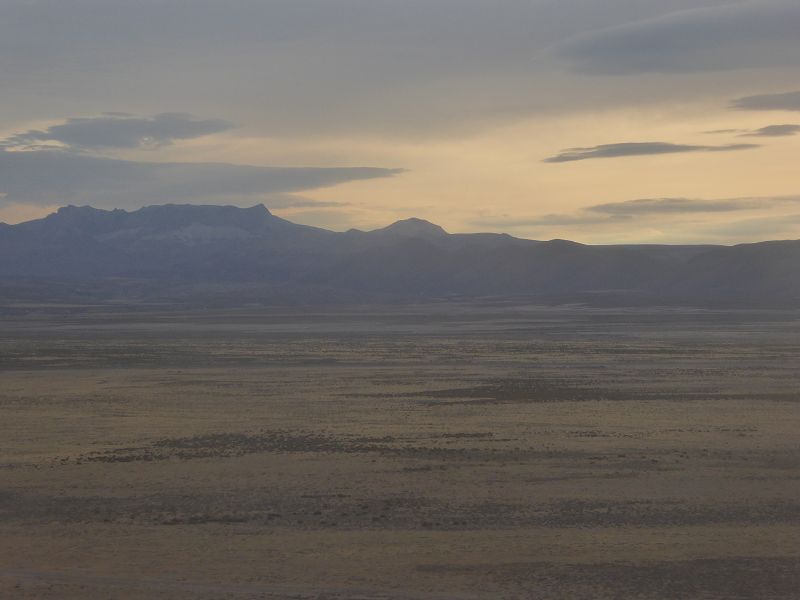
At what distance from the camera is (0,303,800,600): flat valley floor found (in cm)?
1502

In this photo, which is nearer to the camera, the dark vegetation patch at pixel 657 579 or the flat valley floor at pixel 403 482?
the dark vegetation patch at pixel 657 579

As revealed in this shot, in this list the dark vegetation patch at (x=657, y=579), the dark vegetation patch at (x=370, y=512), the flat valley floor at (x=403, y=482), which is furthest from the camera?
the dark vegetation patch at (x=370, y=512)

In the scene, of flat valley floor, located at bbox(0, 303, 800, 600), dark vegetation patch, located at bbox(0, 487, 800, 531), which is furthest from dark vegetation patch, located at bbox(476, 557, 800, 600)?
dark vegetation patch, located at bbox(0, 487, 800, 531)

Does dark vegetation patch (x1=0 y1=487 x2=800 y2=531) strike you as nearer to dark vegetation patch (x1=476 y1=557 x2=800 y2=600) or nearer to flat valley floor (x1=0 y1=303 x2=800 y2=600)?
flat valley floor (x1=0 y1=303 x2=800 y2=600)

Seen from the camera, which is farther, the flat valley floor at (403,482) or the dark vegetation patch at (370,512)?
the dark vegetation patch at (370,512)

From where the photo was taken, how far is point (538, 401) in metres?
34.0

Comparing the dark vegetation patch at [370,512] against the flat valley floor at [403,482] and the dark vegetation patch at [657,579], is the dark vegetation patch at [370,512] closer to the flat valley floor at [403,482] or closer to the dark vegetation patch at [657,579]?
the flat valley floor at [403,482]

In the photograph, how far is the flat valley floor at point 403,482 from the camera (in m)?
15.0

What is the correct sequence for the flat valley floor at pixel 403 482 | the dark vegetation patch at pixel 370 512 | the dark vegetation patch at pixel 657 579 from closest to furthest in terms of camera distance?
the dark vegetation patch at pixel 657 579, the flat valley floor at pixel 403 482, the dark vegetation patch at pixel 370 512

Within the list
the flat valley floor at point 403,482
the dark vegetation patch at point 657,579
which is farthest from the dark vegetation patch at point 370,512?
the dark vegetation patch at point 657,579

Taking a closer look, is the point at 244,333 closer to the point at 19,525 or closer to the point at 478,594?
the point at 19,525

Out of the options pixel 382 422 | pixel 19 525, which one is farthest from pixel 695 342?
pixel 19 525

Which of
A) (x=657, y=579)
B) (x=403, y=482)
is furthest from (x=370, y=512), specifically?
(x=657, y=579)

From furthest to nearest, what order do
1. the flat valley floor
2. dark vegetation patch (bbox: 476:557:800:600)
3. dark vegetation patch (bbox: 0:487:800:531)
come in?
dark vegetation patch (bbox: 0:487:800:531) < the flat valley floor < dark vegetation patch (bbox: 476:557:800:600)
